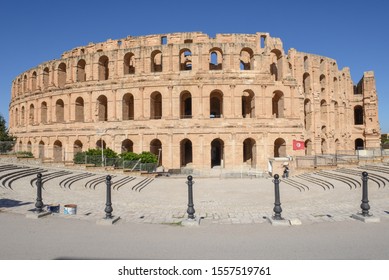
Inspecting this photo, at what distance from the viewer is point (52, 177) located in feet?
58.6

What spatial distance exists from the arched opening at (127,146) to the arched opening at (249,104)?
49.6ft

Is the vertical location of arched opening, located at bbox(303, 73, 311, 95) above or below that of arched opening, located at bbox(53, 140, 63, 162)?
above

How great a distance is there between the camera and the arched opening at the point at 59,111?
115 ft

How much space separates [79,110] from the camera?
113ft

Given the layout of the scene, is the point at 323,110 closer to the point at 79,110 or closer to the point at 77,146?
the point at 79,110

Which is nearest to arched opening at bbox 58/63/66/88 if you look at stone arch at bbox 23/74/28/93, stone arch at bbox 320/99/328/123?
stone arch at bbox 23/74/28/93

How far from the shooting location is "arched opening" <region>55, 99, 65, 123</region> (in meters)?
35.2

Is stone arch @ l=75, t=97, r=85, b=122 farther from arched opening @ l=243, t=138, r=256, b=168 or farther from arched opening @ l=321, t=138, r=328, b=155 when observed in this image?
arched opening @ l=321, t=138, r=328, b=155

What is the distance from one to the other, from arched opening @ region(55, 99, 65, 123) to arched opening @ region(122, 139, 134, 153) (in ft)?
33.8

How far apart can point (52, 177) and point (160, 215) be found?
505 inches

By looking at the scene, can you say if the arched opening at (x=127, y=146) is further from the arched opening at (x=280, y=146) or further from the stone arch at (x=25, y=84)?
the stone arch at (x=25, y=84)

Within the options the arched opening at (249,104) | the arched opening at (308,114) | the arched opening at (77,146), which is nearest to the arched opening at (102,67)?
the arched opening at (77,146)

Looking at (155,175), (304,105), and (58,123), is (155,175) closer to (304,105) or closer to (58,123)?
(58,123)

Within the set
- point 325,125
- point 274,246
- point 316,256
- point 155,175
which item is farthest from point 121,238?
point 325,125
